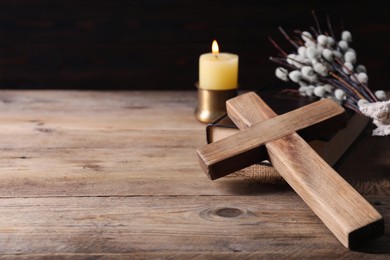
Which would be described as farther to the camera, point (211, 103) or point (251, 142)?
point (211, 103)

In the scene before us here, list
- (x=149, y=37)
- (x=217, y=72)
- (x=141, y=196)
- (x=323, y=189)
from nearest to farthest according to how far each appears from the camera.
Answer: (x=323, y=189)
(x=141, y=196)
(x=217, y=72)
(x=149, y=37)

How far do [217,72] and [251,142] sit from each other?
35 cm

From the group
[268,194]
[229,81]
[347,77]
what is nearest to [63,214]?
[268,194]

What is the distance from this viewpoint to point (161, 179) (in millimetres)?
1016

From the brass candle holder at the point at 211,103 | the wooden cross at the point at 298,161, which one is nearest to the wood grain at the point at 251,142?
the wooden cross at the point at 298,161

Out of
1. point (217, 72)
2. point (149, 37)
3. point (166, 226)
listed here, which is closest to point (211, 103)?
point (217, 72)

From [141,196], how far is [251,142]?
0.19m

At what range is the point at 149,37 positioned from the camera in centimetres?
208

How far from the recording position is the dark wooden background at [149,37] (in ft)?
6.70

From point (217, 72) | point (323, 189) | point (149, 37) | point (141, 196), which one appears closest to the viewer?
point (323, 189)

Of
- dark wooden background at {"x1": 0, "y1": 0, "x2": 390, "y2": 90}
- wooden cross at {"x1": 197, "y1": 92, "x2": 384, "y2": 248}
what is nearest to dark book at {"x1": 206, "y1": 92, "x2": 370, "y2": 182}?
wooden cross at {"x1": 197, "y1": 92, "x2": 384, "y2": 248}

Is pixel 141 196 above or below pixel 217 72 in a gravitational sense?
below

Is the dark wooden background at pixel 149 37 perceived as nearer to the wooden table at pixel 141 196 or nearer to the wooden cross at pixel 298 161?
the wooden table at pixel 141 196

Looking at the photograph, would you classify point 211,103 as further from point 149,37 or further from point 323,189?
point 149,37
